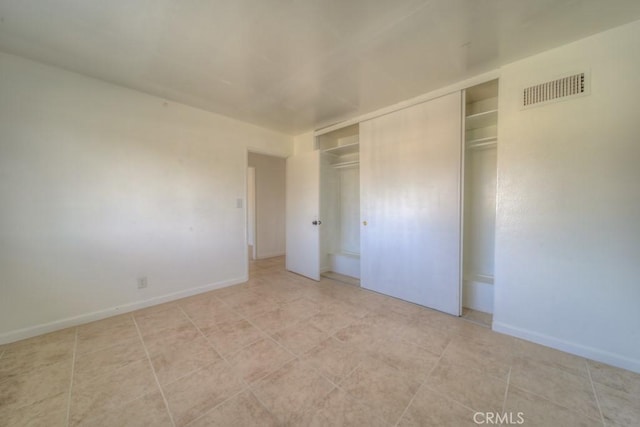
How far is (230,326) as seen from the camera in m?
2.28

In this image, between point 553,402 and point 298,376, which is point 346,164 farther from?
point 553,402

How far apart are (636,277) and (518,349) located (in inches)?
37.7

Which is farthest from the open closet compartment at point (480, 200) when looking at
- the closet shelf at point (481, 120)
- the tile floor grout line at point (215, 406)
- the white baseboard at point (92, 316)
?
the white baseboard at point (92, 316)

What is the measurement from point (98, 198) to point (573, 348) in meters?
4.59

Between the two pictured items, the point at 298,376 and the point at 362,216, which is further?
the point at 362,216

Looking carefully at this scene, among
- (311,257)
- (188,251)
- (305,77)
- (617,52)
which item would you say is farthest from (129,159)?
(617,52)

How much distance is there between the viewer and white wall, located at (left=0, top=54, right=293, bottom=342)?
2.02 metres

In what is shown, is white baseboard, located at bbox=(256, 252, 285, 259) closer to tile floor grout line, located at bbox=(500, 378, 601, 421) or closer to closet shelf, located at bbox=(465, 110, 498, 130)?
closet shelf, located at bbox=(465, 110, 498, 130)

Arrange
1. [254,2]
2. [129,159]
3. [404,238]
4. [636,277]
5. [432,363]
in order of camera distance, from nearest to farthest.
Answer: [254,2] → [636,277] → [432,363] → [129,159] → [404,238]

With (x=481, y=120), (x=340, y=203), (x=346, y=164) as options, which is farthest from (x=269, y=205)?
(x=481, y=120)

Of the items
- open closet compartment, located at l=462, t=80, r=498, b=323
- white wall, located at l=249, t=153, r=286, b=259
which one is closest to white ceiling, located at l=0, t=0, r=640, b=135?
open closet compartment, located at l=462, t=80, r=498, b=323

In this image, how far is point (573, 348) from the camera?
1.84m

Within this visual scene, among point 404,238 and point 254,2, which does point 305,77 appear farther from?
point 404,238

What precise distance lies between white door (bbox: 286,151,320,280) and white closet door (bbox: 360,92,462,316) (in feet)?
2.58
